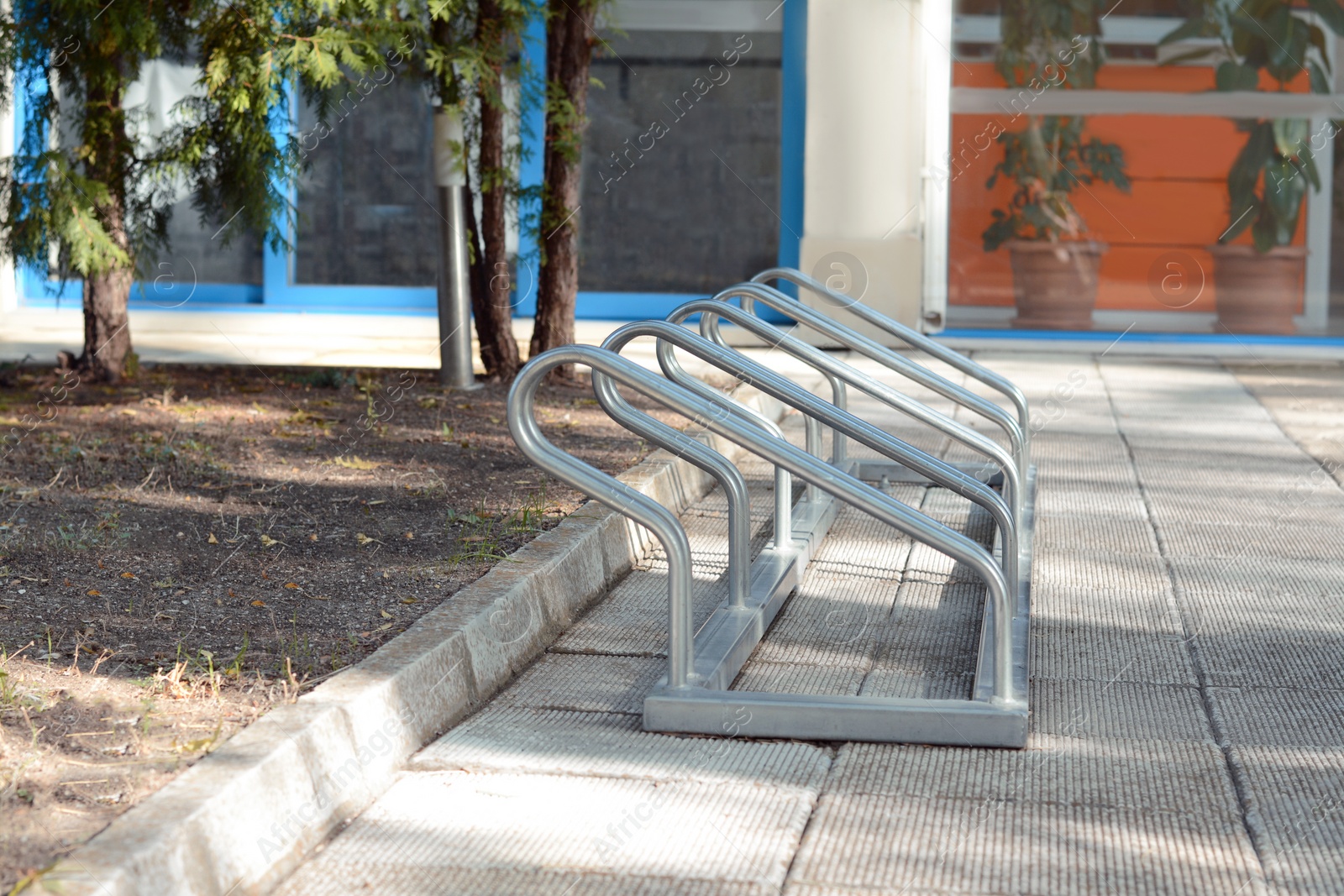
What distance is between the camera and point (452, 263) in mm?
6766

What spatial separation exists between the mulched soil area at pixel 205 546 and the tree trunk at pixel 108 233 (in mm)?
185

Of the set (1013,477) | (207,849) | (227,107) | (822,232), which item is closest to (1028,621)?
(1013,477)

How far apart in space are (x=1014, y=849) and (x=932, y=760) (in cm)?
44

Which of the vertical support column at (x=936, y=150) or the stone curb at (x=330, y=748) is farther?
the vertical support column at (x=936, y=150)

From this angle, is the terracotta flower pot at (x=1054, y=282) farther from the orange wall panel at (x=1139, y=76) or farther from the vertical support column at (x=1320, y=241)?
the vertical support column at (x=1320, y=241)

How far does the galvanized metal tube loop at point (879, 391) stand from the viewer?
358cm

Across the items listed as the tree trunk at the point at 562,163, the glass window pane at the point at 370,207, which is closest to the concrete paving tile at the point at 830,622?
the tree trunk at the point at 562,163

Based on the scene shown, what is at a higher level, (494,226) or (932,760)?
(494,226)

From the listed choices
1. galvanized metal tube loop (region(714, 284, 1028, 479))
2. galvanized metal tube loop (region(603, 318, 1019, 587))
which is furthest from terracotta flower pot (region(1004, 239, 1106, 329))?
galvanized metal tube loop (region(603, 318, 1019, 587))

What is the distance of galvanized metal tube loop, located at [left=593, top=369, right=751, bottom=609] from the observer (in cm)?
314

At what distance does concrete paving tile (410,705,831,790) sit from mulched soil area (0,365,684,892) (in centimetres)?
32

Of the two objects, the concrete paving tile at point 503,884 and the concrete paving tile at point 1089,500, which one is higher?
the concrete paving tile at point 1089,500

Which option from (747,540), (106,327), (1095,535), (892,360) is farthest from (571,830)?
(106,327)

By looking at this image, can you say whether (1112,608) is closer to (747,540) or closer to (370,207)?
(747,540)
